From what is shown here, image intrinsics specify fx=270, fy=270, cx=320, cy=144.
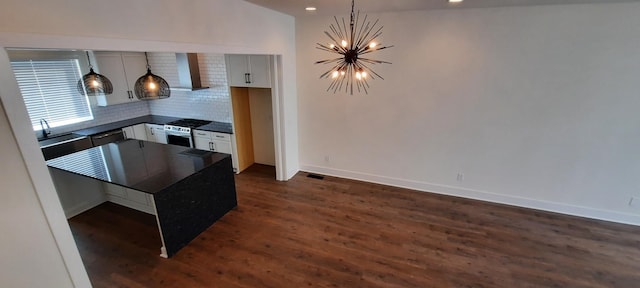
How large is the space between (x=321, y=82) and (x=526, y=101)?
304 cm

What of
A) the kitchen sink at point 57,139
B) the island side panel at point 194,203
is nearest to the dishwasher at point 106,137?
the kitchen sink at point 57,139

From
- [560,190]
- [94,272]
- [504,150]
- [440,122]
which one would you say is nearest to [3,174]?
[94,272]

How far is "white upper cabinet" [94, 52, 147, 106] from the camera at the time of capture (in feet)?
16.8

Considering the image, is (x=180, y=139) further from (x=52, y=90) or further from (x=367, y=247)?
(x=367, y=247)

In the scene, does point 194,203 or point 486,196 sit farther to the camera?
point 486,196

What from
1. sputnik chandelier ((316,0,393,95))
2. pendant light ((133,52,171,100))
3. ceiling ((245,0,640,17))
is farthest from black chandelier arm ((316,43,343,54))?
pendant light ((133,52,171,100))

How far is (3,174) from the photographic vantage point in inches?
60.9

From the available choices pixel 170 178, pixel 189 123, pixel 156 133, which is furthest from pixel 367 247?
pixel 156 133

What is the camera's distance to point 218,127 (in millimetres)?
5477

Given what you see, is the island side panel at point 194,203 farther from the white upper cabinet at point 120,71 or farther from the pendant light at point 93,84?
the white upper cabinet at point 120,71

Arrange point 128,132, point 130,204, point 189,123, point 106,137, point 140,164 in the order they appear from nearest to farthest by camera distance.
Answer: point 140,164, point 130,204, point 106,137, point 128,132, point 189,123

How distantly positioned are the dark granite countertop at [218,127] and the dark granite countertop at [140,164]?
117 cm

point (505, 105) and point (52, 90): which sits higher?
→ point (52, 90)

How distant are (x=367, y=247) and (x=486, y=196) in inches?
93.4
